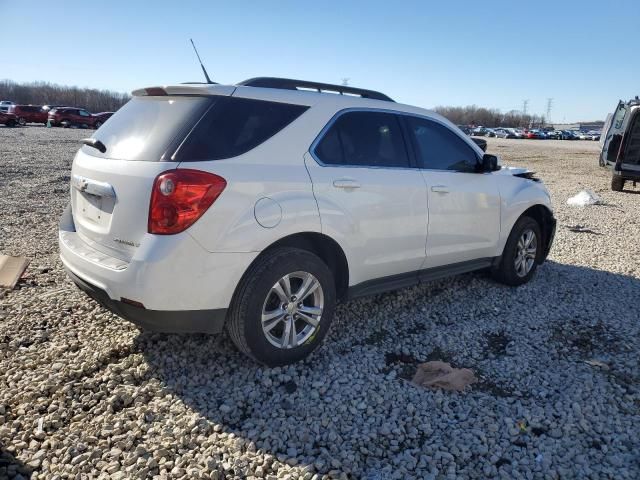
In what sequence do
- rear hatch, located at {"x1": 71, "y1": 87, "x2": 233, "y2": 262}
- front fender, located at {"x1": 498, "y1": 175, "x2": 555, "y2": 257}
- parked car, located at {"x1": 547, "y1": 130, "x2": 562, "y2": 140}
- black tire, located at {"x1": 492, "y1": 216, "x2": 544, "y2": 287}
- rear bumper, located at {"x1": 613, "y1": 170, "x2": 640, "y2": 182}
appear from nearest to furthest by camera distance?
rear hatch, located at {"x1": 71, "y1": 87, "x2": 233, "y2": 262} → front fender, located at {"x1": 498, "y1": 175, "x2": 555, "y2": 257} → black tire, located at {"x1": 492, "y1": 216, "x2": 544, "y2": 287} → rear bumper, located at {"x1": 613, "y1": 170, "x2": 640, "y2": 182} → parked car, located at {"x1": 547, "y1": 130, "x2": 562, "y2": 140}

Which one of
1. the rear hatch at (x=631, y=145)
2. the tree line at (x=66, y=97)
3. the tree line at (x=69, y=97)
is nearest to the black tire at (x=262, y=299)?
the rear hatch at (x=631, y=145)

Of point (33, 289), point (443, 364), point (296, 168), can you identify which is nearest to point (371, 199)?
point (296, 168)

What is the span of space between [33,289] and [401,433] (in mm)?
3581

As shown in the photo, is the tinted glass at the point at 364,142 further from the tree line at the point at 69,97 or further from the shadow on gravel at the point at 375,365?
the tree line at the point at 69,97

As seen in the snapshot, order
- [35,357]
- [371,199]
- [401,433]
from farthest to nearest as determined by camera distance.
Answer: [371,199] < [35,357] < [401,433]

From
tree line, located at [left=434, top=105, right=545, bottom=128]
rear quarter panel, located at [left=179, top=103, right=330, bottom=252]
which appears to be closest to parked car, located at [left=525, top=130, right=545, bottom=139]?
tree line, located at [left=434, top=105, right=545, bottom=128]

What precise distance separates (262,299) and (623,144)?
41.2ft

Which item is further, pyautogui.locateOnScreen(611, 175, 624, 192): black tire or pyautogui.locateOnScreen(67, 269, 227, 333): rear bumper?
pyautogui.locateOnScreen(611, 175, 624, 192): black tire

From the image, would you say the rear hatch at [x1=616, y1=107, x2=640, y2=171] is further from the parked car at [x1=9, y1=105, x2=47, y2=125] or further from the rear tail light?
the parked car at [x1=9, y1=105, x2=47, y2=125]

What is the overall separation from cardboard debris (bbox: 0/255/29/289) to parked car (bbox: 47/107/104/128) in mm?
37379

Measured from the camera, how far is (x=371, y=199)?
356 cm

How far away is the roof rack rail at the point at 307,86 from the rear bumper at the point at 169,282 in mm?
1231

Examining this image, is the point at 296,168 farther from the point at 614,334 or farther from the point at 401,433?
the point at 614,334

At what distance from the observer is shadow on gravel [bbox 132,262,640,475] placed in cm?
270
